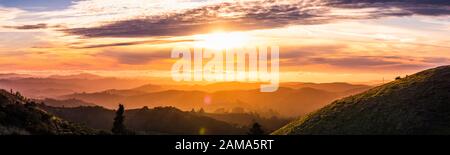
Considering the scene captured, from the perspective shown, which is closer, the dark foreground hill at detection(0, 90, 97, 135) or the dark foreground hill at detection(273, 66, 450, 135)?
the dark foreground hill at detection(0, 90, 97, 135)

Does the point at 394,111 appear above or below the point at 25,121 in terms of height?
below

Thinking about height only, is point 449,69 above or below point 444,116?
above

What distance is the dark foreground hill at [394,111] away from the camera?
62.6 meters

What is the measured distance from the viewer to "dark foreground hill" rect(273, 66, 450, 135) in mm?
62625

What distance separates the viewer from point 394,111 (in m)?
68.2

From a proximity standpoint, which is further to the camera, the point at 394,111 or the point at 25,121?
the point at 394,111

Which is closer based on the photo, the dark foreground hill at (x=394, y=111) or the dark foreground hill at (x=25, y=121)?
the dark foreground hill at (x=25, y=121)
